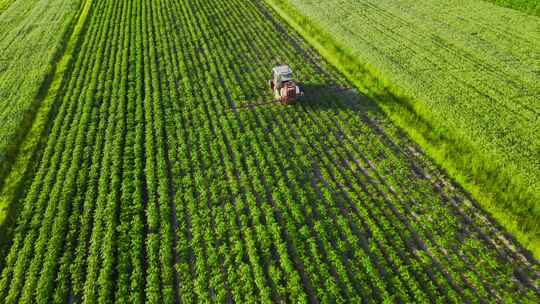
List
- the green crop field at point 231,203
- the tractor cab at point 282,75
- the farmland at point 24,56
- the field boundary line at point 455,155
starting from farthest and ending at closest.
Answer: the tractor cab at point 282,75 → the farmland at point 24,56 → the field boundary line at point 455,155 → the green crop field at point 231,203

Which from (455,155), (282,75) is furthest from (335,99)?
(455,155)

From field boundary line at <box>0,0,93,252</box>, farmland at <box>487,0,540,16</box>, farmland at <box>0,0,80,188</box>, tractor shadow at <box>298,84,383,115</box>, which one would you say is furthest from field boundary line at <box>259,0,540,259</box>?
farmland at <box>0,0,80,188</box>

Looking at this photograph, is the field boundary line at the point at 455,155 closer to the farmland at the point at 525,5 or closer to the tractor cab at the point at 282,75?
the tractor cab at the point at 282,75

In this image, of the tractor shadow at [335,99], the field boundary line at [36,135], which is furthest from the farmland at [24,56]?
the tractor shadow at [335,99]

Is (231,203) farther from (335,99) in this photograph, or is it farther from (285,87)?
(335,99)

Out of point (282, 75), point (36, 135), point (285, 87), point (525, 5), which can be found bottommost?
point (36, 135)

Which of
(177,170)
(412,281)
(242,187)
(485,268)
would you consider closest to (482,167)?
(485,268)

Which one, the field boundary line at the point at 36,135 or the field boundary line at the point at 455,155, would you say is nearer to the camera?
the field boundary line at the point at 455,155
